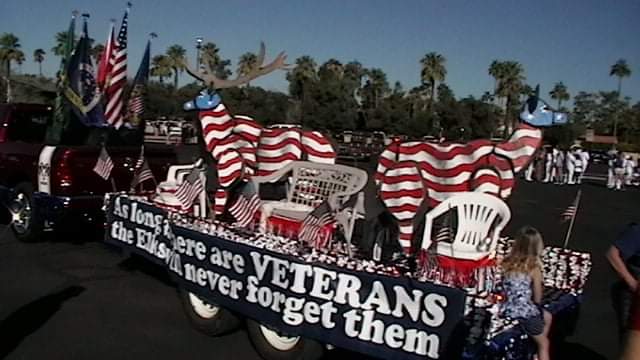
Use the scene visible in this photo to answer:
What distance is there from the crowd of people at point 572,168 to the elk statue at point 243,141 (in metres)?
25.2

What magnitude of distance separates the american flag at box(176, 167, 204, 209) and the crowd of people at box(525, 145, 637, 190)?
25.5m

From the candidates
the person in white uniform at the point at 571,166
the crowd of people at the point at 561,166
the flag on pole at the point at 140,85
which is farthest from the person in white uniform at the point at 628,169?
the flag on pole at the point at 140,85

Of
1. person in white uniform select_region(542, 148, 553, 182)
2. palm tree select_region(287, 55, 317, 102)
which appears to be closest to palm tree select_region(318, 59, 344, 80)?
palm tree select_region(287, 55, 317, 102)

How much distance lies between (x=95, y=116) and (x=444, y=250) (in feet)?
23.4

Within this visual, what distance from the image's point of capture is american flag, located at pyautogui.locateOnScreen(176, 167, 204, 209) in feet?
25.5

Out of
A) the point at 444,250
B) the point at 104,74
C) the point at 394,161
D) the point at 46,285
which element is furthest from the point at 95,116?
the point at 444,250

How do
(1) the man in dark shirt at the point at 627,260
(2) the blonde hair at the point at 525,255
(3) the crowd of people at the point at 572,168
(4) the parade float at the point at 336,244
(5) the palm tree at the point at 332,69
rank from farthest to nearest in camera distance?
(5) the palm tree at the point at 332,69
(3) the crowd of people at the point at 572,168
(1) the man in dark shirt at the point at 627,260
(2) the blonde hair at the point at 525,255
(4) the parade float at the point at 336,244

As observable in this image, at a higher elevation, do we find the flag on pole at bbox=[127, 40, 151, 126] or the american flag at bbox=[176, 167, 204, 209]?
the flag on pole at bbox=[127, 40, 151, 126]

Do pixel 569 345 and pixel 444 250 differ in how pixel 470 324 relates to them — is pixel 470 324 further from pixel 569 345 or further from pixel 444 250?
pixel 569 345

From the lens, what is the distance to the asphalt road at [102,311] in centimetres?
636

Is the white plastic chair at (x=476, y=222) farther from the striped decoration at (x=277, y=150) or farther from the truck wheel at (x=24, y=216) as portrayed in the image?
the truck wheel at (x=24, y=216)

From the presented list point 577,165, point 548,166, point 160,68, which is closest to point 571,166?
point 577,165

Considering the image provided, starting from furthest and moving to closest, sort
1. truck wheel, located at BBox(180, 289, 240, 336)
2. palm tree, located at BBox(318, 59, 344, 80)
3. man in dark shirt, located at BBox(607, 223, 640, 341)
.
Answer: palm tree, located at BBox(318, 59, 344, 80) < truck wheel, located at BBox(180, 289, 240, 336) < man in dark shirt, located at BBox(607, 223, 640, 341)

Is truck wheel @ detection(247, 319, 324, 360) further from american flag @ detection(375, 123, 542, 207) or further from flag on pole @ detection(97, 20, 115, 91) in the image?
flag on pole @ detection(97, 20, 115, 91)
